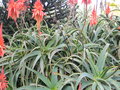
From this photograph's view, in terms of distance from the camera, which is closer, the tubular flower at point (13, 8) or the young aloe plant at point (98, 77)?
the young aloe plant at point (98, 77)

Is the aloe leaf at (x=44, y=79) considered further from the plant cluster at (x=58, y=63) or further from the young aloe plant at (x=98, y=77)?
the young aloe plant at (x=98, y=77)

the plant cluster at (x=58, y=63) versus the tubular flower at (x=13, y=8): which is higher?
the tubular flower at (x=13, y=8)

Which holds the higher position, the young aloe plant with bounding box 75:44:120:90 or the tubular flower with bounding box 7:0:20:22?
the tubular flower with bounding box 7:0:20:22

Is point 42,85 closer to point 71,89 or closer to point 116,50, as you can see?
point 71,89

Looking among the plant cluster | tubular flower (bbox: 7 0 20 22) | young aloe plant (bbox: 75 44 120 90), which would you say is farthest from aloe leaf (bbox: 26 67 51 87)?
tubular flower (bbox: 7 0 20 22)

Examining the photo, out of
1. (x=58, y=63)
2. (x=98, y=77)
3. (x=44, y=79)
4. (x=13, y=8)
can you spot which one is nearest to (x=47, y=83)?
(x=44, y=79)

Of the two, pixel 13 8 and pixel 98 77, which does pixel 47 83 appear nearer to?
pixel 98 77

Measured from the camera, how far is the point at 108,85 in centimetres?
198

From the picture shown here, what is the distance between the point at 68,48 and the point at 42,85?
436 millimetres

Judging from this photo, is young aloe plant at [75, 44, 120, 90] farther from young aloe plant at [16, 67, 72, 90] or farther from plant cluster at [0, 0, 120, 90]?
young aloe plant at [16, 67, 72, 90]

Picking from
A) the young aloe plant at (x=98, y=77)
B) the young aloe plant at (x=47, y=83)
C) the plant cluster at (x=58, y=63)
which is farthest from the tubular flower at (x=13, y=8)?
the young aloe plant at (x=98, y=77)

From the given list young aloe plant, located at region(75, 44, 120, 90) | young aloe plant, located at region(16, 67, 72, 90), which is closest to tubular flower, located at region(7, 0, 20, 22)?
young aloe plant, located at region(16, 67, 72, 90)

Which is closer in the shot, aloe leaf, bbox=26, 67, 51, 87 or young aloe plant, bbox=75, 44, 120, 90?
young aloe plant, bbox=75, 44, 120, 90

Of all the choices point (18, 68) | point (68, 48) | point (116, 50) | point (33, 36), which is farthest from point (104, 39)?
point (18, 68)
